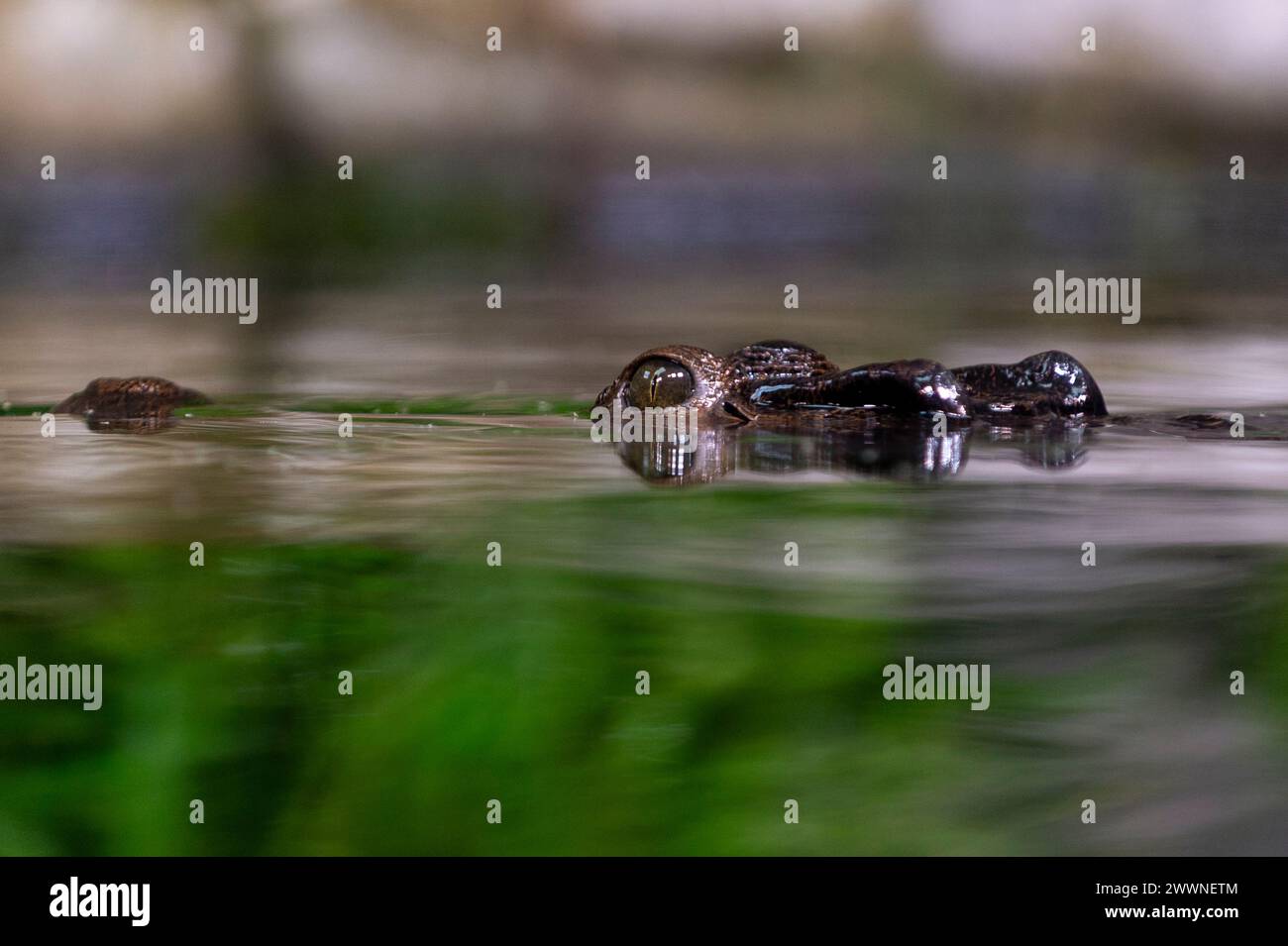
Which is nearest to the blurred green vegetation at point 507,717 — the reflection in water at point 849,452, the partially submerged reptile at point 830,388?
the reflection in water at point 849,452

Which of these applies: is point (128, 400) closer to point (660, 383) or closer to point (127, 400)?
point (127, 400)

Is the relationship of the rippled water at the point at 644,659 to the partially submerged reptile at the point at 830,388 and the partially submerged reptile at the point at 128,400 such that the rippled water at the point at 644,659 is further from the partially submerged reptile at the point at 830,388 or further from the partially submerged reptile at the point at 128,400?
the partially submerged reptile at the point at 128,400

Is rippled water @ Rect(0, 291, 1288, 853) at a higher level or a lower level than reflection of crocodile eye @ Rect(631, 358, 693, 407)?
lower

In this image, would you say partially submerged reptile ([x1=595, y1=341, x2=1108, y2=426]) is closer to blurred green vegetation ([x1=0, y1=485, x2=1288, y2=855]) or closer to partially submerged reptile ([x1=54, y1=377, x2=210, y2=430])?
partially submerged reptile ([x1=54, y1=377, x2=210, y2=430])

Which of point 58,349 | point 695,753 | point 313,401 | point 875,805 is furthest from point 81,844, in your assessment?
point 58,349

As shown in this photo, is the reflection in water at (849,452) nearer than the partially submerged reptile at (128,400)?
Yes

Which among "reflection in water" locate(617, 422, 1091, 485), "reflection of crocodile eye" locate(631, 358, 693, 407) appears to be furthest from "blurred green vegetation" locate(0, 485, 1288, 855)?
"reflection of crocodile eye" locate(631, 358, 693, 407)
